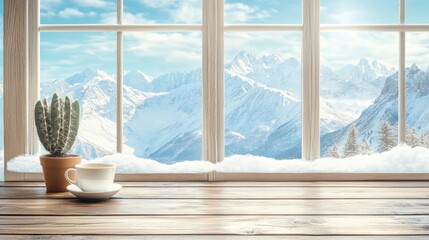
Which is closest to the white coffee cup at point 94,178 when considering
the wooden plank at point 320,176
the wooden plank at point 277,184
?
the wooden plank at point 277,184

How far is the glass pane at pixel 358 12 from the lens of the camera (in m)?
1.66

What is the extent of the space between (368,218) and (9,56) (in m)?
1.32

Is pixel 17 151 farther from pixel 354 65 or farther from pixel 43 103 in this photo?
pixel 354 65

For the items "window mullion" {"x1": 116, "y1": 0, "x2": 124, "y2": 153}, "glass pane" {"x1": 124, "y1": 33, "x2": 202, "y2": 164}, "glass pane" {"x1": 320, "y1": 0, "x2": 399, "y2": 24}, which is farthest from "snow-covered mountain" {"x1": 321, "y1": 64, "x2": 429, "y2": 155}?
"window mullion" {"x1": 116, "y1": 0, "x2": 124, "y2": 153}

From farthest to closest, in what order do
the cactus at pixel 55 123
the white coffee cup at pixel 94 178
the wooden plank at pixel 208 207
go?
the cactus at pixel 55 123, the white coffee cup at pixel 94 178, the wooden plank at pixel 208 207

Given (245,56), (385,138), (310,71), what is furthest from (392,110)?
(245,56)

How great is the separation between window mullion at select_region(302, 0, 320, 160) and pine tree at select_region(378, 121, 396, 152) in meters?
0.27

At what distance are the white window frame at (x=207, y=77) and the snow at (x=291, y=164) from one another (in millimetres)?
21

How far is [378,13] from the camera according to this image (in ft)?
5.47

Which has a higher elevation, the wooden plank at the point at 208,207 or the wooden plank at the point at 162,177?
the wooden plank at the point at 162,177

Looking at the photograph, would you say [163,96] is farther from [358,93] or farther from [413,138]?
[413,138]

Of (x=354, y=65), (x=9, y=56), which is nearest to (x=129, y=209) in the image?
(x=9, y=56)

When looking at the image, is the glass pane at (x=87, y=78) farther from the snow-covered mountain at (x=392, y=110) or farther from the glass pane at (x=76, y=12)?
the snow-covered mountain at (x=392, y=110)

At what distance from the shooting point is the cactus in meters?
1.35
